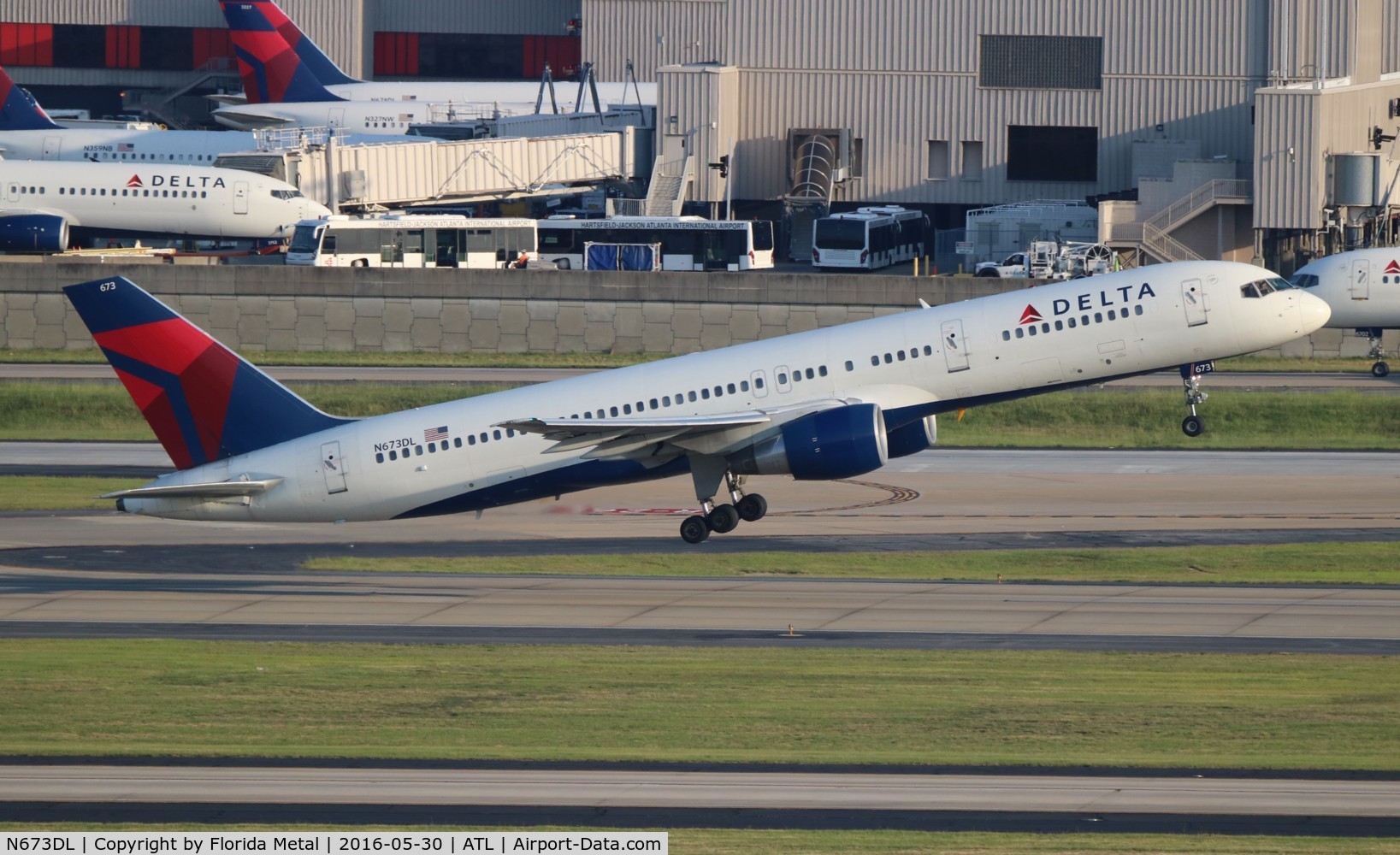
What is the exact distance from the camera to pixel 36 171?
10381 centimetres

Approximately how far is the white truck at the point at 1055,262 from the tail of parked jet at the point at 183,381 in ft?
191

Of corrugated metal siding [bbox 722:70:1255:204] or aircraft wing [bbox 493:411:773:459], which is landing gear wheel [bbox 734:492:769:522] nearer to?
aircraft wing [bbox 493:411:773:459]

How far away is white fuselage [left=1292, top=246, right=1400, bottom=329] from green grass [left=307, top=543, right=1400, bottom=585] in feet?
108

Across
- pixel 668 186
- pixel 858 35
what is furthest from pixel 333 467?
pixel 858 35

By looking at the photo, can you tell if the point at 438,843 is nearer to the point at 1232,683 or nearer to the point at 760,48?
the point at 1232,683

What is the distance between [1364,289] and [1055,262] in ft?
72.3

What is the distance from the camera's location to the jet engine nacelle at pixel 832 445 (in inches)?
1785

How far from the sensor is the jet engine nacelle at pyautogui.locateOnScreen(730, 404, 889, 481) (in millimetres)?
45344

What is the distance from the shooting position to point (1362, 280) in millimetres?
80188

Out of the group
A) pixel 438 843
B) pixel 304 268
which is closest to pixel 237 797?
pixel 438 843

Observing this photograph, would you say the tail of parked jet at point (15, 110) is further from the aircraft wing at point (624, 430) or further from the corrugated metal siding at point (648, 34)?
the aircraft wing at point (624, 430)

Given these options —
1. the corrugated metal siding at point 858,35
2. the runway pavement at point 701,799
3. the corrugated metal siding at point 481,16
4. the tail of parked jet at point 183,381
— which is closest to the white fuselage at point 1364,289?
the corrugated metal siding at point 858,35

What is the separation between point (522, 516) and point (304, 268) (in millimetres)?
39570

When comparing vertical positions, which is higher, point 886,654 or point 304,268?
point 304,268
